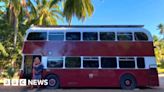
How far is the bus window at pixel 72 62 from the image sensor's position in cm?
1667

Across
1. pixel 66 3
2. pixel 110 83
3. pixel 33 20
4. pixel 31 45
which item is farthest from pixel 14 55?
pixel 110 83

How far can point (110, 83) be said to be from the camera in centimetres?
1653

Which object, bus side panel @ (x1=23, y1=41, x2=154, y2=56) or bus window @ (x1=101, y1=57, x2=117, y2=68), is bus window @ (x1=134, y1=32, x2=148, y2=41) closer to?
bus side panel @ (x1=23, y1=41, x2=154, y2=56)

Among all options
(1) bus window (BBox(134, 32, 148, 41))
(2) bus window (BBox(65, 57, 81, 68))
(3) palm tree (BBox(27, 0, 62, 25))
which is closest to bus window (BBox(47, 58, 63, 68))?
(2) bus window (BBox(65, 57, 81, 68))

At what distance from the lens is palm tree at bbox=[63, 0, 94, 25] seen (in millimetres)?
23797

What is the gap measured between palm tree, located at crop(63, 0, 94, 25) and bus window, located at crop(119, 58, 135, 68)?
8.58 metres

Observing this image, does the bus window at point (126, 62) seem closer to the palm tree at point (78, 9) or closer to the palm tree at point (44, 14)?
the palm tree at point (78, 9)

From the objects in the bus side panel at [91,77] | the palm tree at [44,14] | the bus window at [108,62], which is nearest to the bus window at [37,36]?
the bus side panel at [91,77]

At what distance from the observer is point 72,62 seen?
54.9 ft

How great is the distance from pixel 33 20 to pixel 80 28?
703 inches

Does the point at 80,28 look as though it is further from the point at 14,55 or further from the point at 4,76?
the point at 14,55

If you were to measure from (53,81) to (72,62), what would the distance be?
1603mm

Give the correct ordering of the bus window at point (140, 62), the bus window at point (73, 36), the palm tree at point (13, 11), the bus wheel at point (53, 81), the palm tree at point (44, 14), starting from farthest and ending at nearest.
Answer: the palm tree at point (44, 14) → the palm tree at point (13, 11) → the bus window at point (73, 36) → the bus window at point (140, 62) → the bus wheel at point (53, 81)

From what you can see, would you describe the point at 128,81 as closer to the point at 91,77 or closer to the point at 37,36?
the point at 91,77
